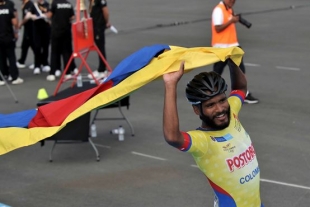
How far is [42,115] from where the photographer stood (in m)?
6.03

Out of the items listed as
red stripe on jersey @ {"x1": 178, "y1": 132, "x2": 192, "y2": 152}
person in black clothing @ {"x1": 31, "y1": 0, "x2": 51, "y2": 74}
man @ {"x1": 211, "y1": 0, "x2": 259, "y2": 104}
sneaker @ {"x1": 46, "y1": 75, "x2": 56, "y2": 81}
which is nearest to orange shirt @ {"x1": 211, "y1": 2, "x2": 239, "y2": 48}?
man @ {"x1": 211, "y1": 0, "x2": 259, "y2": 104}

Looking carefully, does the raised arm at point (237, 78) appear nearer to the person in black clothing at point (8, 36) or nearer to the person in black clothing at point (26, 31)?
the person in black clothing at point (8, 36)

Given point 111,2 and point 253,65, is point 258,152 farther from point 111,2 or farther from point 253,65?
point 111,2

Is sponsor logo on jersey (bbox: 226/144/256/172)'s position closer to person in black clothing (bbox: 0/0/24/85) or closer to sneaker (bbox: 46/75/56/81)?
person in black clothing (bbox: 0/0/24/85)

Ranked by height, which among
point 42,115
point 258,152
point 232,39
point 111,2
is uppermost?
point 42,115

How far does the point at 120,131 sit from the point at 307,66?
6307mm

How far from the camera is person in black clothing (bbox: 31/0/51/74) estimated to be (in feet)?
47.3

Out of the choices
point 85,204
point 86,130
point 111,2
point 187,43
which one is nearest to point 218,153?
point 85,204

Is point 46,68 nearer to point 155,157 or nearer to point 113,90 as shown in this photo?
point 155,157

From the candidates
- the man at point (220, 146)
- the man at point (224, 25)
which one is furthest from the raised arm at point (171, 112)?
the man at point (224, 25)

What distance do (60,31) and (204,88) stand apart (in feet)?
32.1

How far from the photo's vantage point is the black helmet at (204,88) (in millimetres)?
4367

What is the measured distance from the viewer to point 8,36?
13.3m

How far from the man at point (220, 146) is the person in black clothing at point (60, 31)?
31.4 feet
